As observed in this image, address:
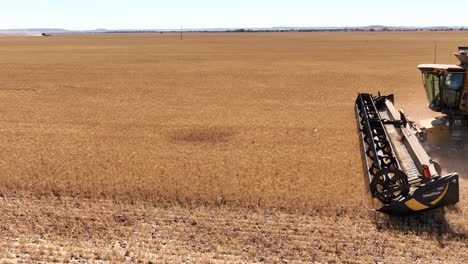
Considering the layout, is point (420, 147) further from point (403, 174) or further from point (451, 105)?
point (451, 105)

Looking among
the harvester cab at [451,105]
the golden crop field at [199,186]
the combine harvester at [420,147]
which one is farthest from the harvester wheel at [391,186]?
the harvester cab at [451,105]

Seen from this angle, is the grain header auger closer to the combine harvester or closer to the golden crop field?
the combine harvester

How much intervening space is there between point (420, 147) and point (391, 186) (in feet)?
8.22

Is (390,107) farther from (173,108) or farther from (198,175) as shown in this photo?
(173,108)

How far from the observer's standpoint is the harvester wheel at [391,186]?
845 cm

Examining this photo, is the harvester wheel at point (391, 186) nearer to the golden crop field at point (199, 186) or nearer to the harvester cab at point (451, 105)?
the golden crop field at point (199, 186)

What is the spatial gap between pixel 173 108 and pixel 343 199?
12007 millimetres

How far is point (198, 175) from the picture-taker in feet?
37.7

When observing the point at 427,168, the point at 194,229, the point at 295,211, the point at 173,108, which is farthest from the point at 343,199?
the point at 173,108

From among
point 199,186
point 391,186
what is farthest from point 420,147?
point 199,186

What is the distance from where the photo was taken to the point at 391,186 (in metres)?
8.53

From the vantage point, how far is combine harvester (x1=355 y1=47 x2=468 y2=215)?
26.6 feet

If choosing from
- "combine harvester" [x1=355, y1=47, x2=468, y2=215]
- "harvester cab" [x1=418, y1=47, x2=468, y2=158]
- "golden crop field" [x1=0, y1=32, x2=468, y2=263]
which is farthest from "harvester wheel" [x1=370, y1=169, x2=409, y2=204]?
"harvester cab" [x1=418, y1=47, x2=468, y2=158]

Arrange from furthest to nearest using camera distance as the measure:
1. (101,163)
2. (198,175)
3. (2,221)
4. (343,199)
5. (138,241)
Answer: (101,163)
(198,175)
(343,199)
(2,221)
(138,241)
